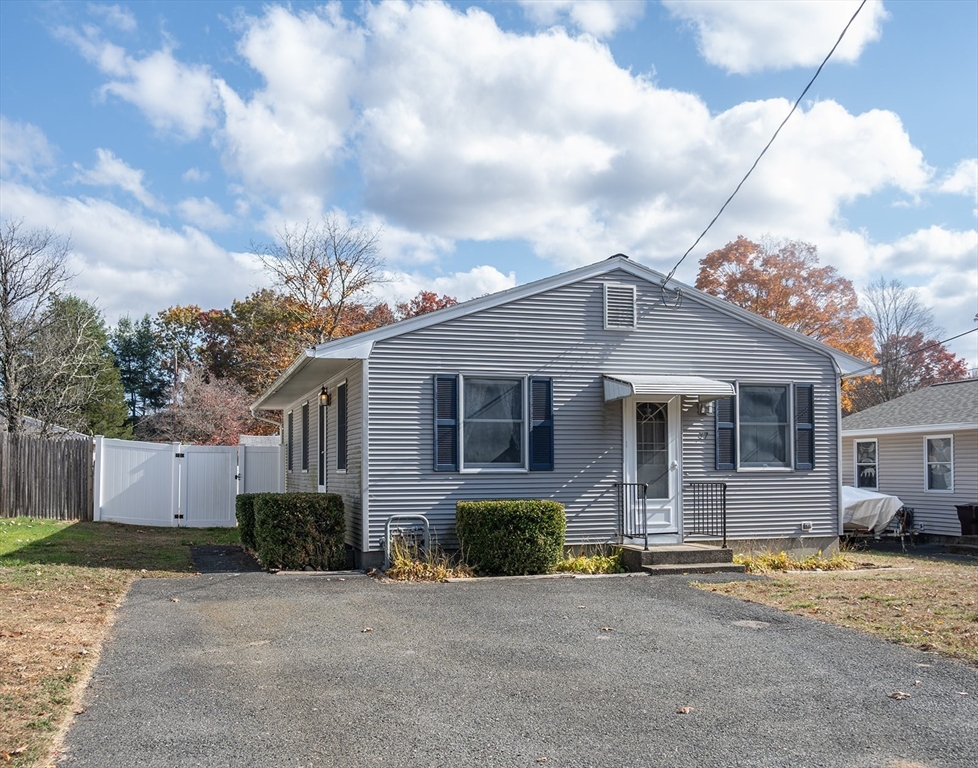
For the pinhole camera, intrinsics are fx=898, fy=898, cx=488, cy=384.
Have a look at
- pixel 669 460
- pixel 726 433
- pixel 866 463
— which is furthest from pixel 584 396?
pixel 866 463

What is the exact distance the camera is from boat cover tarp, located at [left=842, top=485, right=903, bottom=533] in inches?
715

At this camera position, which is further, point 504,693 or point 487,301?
point 487,301

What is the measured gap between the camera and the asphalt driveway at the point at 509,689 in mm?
4699

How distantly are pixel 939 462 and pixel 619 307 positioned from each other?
399 inches

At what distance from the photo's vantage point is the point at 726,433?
43.4 feet

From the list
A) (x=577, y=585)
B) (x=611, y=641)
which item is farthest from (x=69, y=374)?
(x=611, y=641)

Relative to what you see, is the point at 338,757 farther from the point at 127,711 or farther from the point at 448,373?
the point at 448,373

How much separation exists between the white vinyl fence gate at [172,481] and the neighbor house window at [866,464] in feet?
44.5

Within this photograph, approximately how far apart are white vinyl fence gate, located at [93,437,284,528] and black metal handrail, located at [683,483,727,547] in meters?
10.5

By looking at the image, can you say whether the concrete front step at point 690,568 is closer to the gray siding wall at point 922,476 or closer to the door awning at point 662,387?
the door awning at point 662,387

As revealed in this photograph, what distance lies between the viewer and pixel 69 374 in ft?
85.2

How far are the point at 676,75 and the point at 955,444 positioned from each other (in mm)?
11463

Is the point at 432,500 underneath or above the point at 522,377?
underneath

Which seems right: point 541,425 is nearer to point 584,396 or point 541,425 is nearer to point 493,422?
point 493,422
